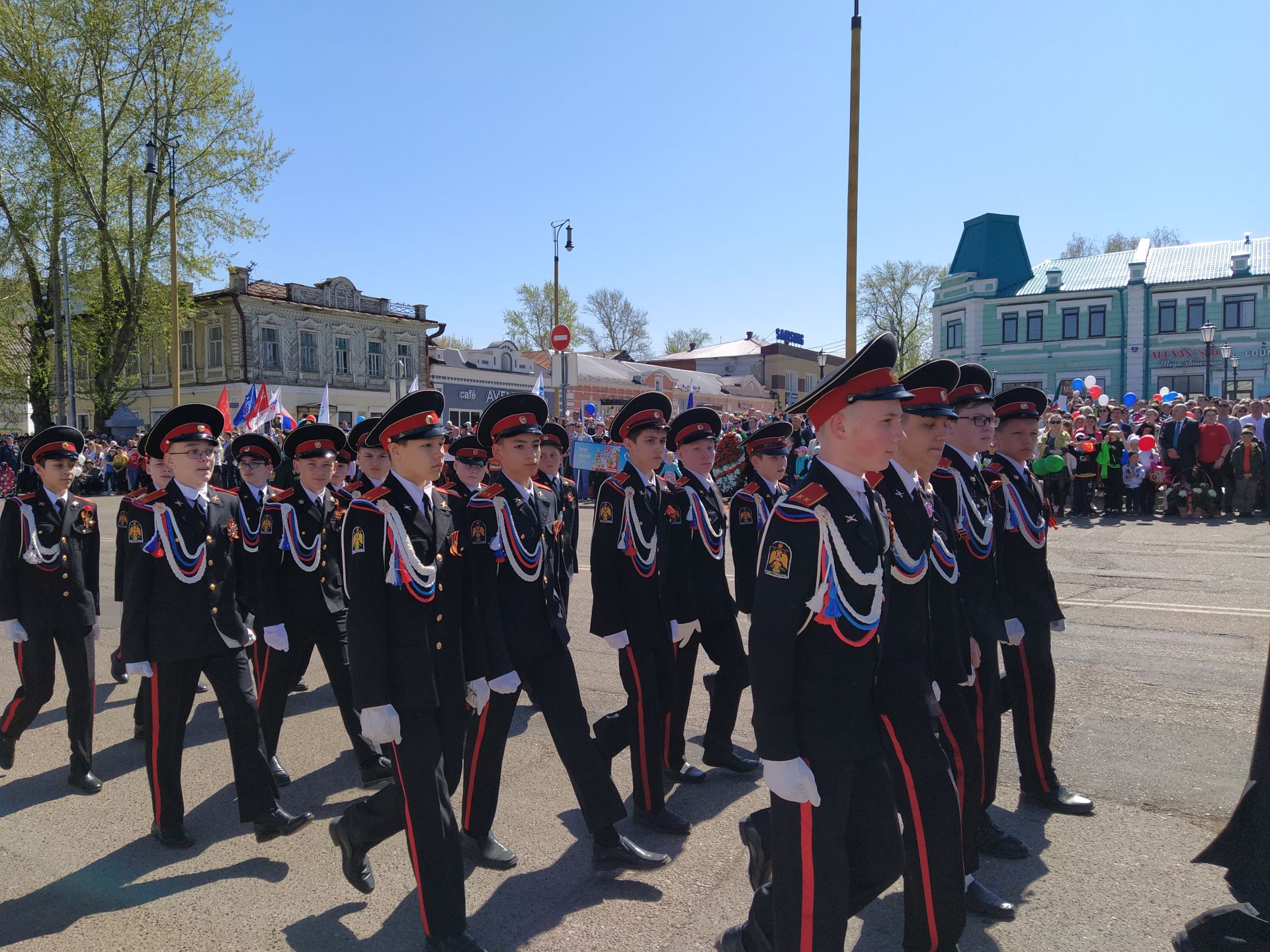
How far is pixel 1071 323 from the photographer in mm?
45531

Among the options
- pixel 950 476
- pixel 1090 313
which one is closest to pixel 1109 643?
pixel 950 476

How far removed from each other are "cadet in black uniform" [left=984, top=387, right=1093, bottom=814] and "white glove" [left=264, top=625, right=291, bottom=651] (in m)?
3.92

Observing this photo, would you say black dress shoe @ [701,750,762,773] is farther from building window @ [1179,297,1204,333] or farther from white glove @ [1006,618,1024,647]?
building window @ [1179,297,1204,333]

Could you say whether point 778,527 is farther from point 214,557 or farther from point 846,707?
point 214,557

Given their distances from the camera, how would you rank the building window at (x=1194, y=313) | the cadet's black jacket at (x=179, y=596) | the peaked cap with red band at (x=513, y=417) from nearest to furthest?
the peaked cap with red band at (x=513, y=417) < the cadet's black jacket at (x=179, y=596) < the building window at (x=1194, y=313)

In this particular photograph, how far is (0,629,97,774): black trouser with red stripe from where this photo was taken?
5.46 meters

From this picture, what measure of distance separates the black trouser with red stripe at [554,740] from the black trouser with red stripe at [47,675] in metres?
2.67

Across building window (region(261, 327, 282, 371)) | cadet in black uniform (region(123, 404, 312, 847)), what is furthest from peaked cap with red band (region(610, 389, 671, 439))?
building window (region(261, 327, 282, 371))

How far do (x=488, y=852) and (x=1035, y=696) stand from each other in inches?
111

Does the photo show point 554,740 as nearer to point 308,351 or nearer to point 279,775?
point 279,775

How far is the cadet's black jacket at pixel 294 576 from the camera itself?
5.50 meters

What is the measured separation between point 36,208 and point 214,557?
3634cm

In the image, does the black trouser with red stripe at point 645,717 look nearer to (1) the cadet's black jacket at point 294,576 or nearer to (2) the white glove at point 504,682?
(2) the white glove at point 504,682

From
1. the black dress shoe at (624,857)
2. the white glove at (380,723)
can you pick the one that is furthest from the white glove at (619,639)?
the white glove at (380,723)
